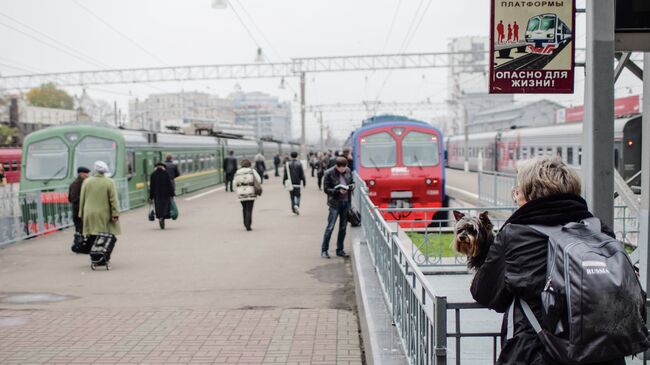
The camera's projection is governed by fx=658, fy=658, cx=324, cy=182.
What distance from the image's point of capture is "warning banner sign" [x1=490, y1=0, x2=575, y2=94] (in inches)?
176

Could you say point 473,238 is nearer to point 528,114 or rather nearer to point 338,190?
point 338,190

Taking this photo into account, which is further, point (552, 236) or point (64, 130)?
point (64, 130)

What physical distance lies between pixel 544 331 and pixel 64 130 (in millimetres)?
18578

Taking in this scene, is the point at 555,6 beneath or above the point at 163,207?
above

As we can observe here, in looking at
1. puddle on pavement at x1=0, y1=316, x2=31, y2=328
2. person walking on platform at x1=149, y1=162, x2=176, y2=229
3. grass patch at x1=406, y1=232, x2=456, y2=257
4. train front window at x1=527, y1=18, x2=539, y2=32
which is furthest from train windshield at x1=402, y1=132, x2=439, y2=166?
train front window at x1=527, y1=18, x2=539, y2=32

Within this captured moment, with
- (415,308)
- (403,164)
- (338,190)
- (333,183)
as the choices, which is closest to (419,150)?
(403,164)

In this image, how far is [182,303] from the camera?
27.0ft

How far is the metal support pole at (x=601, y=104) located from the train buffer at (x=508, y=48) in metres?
0.47

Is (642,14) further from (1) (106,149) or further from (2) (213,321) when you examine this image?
(1) (106,149)

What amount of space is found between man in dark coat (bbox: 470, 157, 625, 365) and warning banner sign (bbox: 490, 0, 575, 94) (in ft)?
5.95

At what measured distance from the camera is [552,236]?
2.64m

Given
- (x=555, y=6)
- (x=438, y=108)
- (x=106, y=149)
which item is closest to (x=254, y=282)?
(x=555, y=6)

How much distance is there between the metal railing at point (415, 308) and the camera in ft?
10.6

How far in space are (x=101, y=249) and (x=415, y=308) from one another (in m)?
7.56
